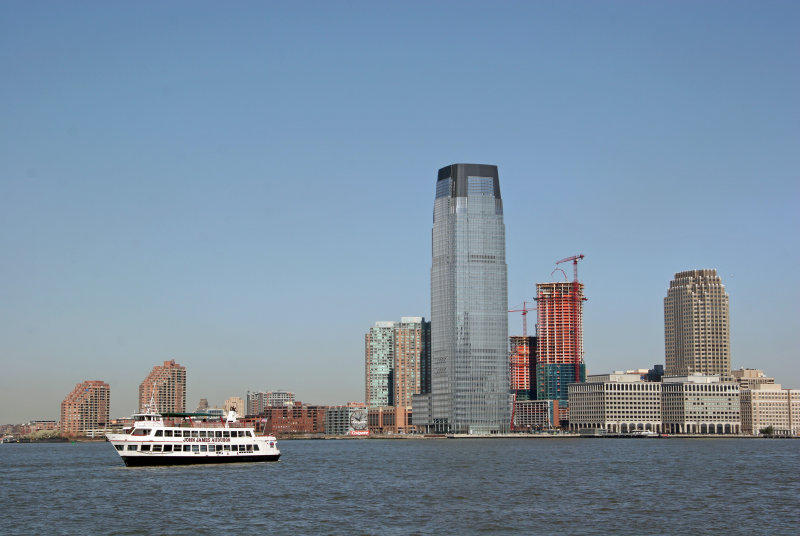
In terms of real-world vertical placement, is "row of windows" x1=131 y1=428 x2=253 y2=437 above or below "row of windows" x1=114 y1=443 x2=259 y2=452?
above

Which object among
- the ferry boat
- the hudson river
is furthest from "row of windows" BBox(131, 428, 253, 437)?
the hudson river

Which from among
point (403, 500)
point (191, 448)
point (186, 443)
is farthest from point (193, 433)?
point (403, 500)

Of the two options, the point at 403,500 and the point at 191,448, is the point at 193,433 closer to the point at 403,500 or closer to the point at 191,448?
the point at 191,448

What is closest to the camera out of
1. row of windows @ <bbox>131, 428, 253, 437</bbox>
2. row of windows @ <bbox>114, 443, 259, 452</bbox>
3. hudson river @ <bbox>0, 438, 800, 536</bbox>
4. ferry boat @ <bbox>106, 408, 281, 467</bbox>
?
hudson river @ <bbox>0, 438, 800, 536</bbox>

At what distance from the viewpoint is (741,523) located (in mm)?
80500

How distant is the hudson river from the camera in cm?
7919

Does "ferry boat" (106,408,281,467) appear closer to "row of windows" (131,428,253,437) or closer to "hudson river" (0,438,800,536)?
"row of windows" (131,428,253,437)

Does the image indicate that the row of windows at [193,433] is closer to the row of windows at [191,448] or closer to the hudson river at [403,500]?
the row of windows at [191,448]

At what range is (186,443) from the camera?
14000 cm

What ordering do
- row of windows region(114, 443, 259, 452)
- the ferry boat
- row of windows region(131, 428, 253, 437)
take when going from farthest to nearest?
row of windows region(131, 428, 253, 437), row of windows region(114, 443, 259, 452), the ferry boat

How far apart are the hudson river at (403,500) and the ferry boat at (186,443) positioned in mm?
1990

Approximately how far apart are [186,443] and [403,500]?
170 feet

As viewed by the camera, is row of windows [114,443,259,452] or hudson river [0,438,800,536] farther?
row of windows [114,443,259,452]

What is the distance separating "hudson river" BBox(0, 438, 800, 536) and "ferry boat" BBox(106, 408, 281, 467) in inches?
78.3
